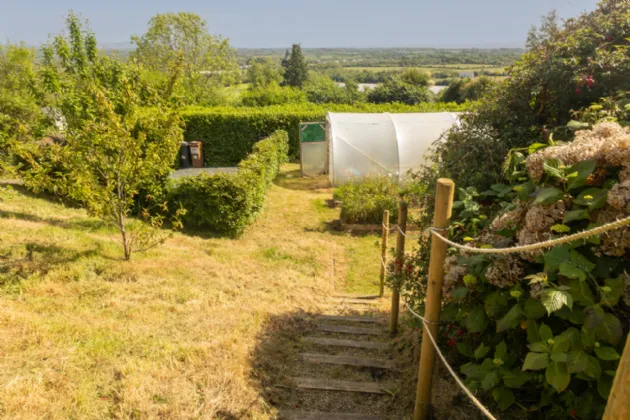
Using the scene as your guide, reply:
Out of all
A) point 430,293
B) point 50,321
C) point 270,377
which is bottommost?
point 270,377

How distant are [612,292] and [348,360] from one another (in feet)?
9.85

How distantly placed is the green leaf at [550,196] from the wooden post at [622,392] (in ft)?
3.88

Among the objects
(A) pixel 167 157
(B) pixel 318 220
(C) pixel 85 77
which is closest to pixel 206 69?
(C) pixel 85 77

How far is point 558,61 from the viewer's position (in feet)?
13.8

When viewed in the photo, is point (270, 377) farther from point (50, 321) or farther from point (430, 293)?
point (50, 321)

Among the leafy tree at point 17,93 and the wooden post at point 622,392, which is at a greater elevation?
the leafy tree at point 17,93

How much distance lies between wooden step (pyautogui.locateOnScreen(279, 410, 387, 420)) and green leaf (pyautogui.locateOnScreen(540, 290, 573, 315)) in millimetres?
2066

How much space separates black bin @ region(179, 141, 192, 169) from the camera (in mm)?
18125

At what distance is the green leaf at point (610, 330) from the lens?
191 cm

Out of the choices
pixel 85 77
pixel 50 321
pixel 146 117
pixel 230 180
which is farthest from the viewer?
pixel 85 77

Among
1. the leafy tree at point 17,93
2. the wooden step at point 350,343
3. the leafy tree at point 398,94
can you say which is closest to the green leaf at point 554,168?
the wooden step at point 350,343

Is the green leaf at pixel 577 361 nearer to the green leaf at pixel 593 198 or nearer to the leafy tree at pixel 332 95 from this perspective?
the green leaf at pixel 593 198

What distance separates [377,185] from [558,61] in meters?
7.98

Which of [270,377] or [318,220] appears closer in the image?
[270,377]
